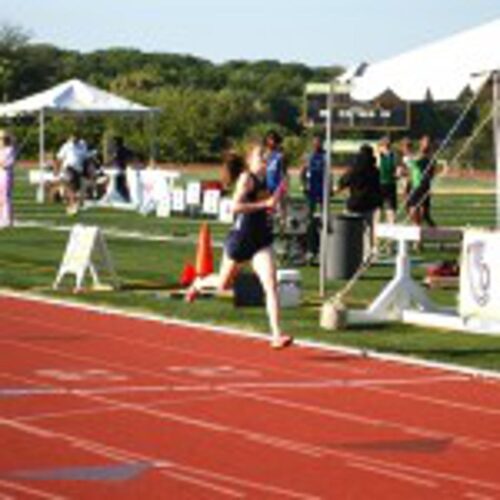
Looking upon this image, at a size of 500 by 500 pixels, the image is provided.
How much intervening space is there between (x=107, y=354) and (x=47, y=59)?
104 m

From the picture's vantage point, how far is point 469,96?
21.5 metres

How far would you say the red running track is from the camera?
10.3 meters

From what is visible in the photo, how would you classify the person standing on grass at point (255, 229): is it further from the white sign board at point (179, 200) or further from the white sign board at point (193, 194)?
the white sign board at point (179, 200)

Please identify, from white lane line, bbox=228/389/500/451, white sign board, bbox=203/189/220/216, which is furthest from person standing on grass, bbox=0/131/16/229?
white lane line, bbox=228/389/500/451

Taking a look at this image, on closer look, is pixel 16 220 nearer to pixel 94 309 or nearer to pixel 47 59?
pixel 94 309

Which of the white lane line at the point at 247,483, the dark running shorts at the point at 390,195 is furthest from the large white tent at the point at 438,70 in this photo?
the dark running shorts at the point at 390,195

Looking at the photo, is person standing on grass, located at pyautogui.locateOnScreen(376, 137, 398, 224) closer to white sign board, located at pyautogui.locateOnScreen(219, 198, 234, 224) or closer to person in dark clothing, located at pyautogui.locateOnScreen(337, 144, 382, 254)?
person in dark clothing, located at pyautogui.locateOnScreen(337, 144, 382, 254)

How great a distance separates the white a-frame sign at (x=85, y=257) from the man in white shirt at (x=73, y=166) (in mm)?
20022

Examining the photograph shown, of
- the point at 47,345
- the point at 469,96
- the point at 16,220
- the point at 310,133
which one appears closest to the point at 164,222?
the point at 16,220

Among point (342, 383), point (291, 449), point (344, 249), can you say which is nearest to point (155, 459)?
point (291, 449)

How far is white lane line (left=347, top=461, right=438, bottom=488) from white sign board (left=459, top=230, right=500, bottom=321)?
7404mm

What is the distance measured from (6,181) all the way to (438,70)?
16445 mm

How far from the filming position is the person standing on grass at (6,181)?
34406 mm

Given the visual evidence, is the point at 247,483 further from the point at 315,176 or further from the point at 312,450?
the point at 315,176
